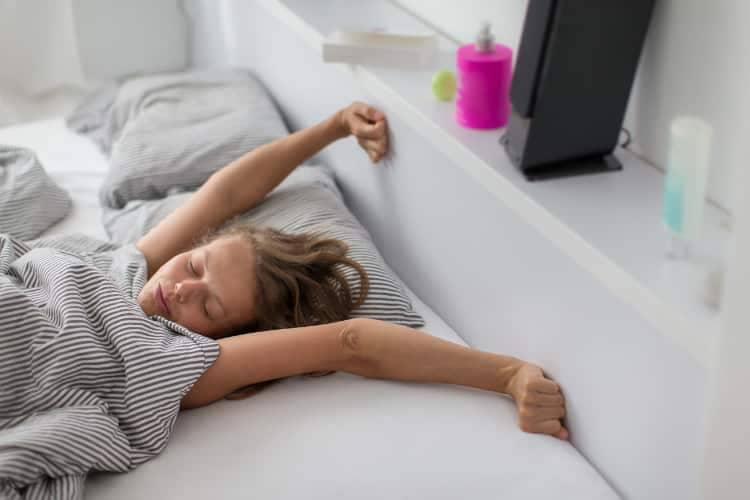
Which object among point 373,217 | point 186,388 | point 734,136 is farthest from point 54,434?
point 734,136

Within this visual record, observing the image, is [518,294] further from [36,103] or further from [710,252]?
[36,103]

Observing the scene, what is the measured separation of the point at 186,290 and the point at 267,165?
35cm

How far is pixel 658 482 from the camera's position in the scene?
107cm

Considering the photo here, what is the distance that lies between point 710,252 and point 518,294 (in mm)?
301

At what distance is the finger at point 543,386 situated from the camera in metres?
1.20

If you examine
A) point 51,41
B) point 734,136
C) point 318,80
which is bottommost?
point 51,41

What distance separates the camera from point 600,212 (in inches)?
44.1

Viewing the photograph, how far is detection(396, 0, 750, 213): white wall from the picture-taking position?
103 cm

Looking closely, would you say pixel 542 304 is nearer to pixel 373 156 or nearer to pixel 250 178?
pixel 373 156

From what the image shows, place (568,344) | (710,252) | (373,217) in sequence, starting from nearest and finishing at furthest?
(710,252) → (568,344) → (373,217)

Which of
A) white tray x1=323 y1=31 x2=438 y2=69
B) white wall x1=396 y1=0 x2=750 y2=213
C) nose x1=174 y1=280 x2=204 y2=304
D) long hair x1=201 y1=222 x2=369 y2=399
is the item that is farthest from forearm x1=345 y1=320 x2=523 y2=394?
white tray x1=323 y1=31 x2=438 y2=69

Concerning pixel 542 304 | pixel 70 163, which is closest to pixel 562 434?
pixel 542 304

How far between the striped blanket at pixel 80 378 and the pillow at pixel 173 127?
47 cm

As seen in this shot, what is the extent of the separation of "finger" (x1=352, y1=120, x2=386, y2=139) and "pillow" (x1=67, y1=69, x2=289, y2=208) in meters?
0.31
